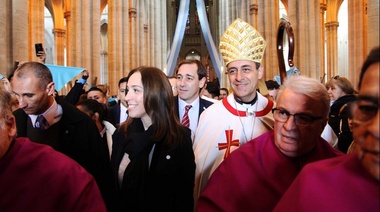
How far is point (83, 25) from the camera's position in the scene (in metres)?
15.1

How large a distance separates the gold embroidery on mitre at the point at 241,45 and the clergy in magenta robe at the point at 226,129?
0.39 m

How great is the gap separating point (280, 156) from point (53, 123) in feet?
6.92

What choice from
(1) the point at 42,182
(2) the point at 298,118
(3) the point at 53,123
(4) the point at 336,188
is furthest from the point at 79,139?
(4) the point at 336,188

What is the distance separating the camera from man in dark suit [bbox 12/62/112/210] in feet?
10.9

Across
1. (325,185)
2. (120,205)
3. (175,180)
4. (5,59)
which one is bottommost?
(120,205)

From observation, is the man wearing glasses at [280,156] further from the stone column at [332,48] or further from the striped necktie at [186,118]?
the stone column at [332,48]

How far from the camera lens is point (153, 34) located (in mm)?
35625

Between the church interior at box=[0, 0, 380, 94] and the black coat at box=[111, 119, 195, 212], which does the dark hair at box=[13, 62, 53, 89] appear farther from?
the church interior at box=[0, 0, 380, 94]

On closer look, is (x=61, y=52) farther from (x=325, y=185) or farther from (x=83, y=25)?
(x=325, y=185)

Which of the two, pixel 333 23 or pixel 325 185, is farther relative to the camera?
pixel 333 23

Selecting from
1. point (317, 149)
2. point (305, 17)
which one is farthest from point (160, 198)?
point (305, 17)

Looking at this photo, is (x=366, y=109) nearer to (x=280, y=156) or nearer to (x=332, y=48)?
(x=280, y=156)

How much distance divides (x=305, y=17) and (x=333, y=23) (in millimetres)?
15568

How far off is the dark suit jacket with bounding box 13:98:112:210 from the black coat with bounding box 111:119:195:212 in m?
0.41
